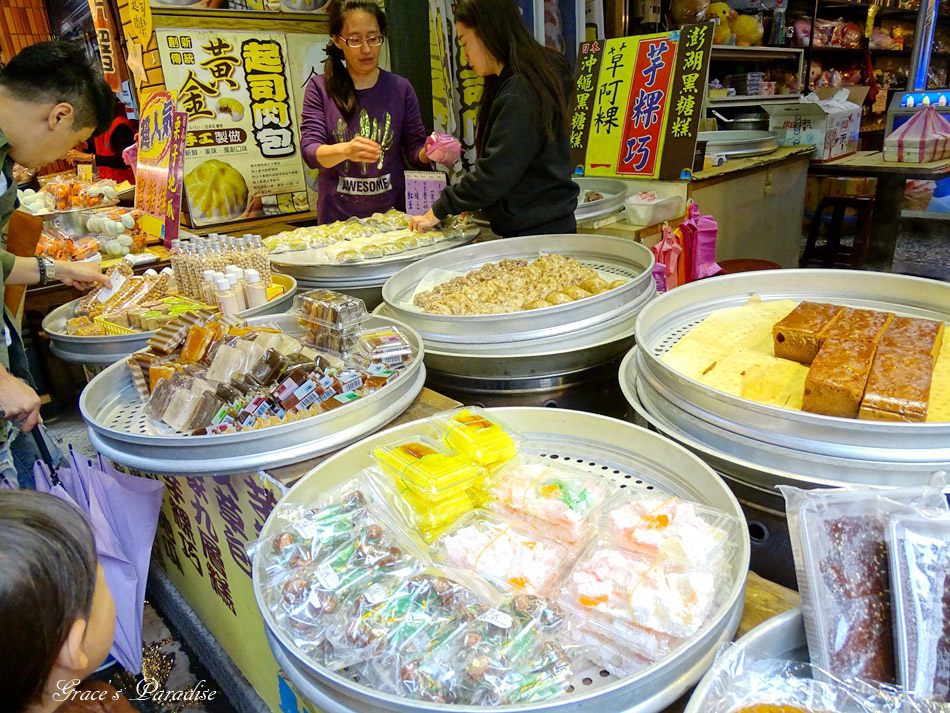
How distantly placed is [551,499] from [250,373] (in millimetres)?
942

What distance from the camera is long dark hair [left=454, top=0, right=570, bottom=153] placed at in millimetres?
2455

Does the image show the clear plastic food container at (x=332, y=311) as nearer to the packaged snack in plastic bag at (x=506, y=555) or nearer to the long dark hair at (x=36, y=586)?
the packaged snack in plastic bag at (x=506, y=555)

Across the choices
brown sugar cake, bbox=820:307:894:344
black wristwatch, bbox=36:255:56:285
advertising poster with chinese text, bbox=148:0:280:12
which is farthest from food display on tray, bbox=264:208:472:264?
advertising poster with chinese text, bbox=148:0:280:12

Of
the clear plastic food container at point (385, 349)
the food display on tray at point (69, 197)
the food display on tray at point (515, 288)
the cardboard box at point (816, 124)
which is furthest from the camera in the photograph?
the cardboard box at point (816, 124)

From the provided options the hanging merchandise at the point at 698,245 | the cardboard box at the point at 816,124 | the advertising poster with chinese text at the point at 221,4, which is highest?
the advertising poster with chinese text at the point at 221,4

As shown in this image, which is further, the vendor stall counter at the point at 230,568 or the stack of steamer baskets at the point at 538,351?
the stack of steamer baskets at the point at 538,351

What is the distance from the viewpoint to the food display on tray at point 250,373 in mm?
1590

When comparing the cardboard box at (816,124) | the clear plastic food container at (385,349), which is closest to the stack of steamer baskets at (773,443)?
the clear plastic food container at (385,349)

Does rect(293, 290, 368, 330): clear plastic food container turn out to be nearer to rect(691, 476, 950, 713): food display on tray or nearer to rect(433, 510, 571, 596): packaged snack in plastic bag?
rect(433, 510, 571, 596): packaged snack in plastic bag

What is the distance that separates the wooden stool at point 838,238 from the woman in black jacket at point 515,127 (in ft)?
14.1

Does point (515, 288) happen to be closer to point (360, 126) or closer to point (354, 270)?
point (354, 270)

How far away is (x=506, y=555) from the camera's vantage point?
3.55ft

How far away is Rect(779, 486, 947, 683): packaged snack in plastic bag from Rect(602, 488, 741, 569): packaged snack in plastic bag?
0.48ft

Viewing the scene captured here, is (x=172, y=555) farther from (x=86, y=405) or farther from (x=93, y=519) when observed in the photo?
(x=86, y=405)
